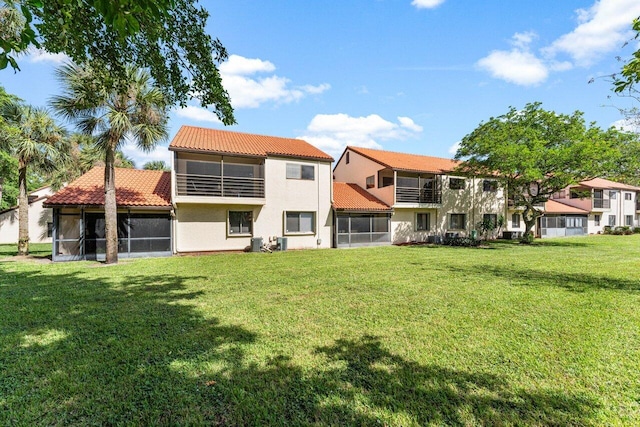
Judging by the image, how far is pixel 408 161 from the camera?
86.7ft

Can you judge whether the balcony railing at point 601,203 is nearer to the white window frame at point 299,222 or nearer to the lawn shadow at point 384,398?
the white window frame at point 299,222

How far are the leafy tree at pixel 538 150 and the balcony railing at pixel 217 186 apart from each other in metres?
17.3

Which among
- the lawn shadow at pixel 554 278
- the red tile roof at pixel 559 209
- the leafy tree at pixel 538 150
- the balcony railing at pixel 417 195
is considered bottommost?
the lawn shadow at pixel 554 278

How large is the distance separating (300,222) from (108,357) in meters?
16.4

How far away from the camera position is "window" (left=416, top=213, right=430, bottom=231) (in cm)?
2533

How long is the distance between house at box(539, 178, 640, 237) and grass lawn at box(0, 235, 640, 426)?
3062cm

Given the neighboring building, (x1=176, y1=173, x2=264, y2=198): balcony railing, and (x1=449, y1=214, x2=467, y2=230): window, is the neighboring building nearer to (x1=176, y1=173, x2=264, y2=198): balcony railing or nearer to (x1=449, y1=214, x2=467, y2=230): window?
(x1=176, y1=173, x2=264, y2=198): balcony railing

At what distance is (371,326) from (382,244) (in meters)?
17.9

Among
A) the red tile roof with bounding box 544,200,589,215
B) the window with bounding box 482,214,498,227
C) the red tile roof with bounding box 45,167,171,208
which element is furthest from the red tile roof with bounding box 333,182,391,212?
the red tile roof with bounding box 544,200,589,215

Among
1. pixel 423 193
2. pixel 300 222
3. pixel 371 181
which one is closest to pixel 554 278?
pixel 300 222

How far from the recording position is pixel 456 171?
2469 centimetres

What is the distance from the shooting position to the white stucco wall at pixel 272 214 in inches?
688

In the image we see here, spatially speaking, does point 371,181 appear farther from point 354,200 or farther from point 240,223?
point 240,223

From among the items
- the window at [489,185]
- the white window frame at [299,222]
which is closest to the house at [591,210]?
the window at [489,185]
